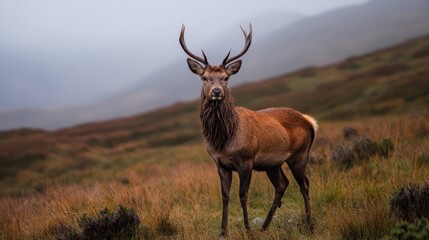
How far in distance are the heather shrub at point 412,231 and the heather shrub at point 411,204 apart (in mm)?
502

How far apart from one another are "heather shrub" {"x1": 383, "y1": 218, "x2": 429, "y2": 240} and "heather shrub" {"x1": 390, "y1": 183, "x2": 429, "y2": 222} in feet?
1.65

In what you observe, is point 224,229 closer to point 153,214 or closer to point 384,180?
point 153,214

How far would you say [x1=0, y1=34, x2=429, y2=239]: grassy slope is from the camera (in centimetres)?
564

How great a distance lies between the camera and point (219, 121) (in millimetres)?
5223

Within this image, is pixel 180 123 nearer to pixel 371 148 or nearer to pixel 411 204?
pixel 371 148

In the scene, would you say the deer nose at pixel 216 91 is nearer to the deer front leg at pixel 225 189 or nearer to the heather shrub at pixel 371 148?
the deer front leg at pixel 225 189

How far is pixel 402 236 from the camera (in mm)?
3611

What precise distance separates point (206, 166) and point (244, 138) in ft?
19.7

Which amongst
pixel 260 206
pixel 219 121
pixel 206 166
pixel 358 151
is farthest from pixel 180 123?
pixel 219 121

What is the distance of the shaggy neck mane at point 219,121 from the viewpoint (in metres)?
5.16

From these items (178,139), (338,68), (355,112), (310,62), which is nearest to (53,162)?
(178,139)

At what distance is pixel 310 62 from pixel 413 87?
566ft

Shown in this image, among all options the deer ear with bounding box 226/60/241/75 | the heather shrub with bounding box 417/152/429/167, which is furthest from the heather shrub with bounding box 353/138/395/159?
the deer ear with bounding box 226/60/241/75

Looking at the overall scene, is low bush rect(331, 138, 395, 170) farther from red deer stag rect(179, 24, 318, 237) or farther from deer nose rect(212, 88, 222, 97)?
deer nose rect(212, 88, 222, 97)
